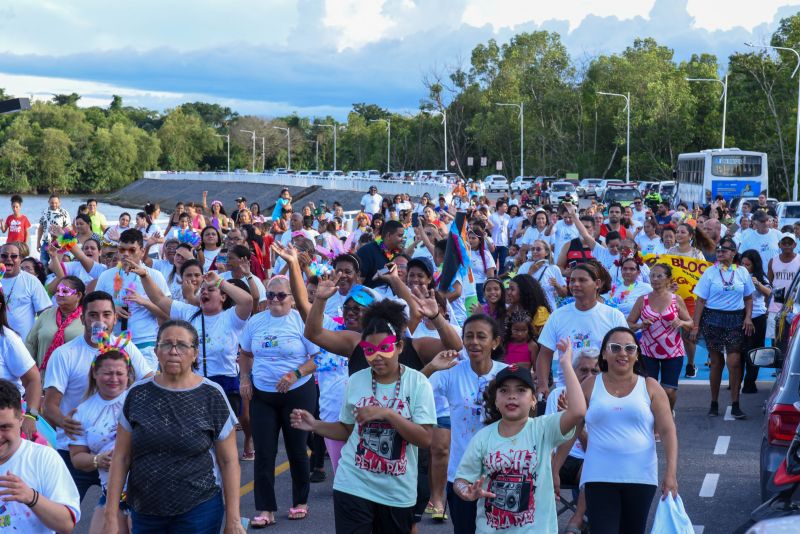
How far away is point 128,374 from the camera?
6.34 metres

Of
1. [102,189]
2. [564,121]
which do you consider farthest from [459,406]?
[102,189]

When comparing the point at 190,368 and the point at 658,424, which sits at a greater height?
the point at 190,368

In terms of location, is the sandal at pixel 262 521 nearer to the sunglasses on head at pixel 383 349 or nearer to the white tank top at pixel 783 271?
the sunglasses on head at pixel 383 349

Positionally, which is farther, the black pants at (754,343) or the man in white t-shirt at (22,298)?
the black pants at (754,343)

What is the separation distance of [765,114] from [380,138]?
70951 millimetres

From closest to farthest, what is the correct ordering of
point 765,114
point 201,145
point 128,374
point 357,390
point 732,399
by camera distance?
point 357,390 → point 128,374 → point 732,399 → point 765,114 → point 201,145

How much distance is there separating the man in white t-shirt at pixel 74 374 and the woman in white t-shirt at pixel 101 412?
34 centimetres

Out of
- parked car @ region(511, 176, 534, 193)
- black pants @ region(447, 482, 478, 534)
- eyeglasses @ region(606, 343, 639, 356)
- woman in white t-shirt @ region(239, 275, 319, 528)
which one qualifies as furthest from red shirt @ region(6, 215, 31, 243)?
parked car @ region(511, 176, 534, 193)

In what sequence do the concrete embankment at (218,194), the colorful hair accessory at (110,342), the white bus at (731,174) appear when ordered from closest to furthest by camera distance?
the colorful hair accessory at (110,342) → the white bus at (731,174) → the concrete embankment at (218,194)

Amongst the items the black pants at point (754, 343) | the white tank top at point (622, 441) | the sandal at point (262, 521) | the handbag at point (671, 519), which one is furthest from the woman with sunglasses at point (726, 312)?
the handbag at point (671, 519)

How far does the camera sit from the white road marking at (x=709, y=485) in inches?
345

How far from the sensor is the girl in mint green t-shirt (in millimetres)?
5227

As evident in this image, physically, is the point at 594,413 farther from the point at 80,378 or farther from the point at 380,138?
the point at 380,138

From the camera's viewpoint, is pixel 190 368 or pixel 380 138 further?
pixel 380 138
